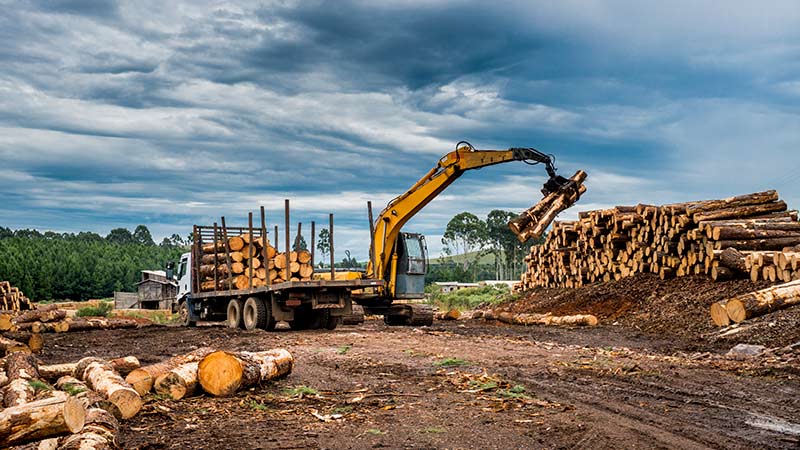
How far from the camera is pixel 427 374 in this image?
34.2 feet

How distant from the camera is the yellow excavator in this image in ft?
68.0

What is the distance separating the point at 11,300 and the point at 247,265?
74.6 feet

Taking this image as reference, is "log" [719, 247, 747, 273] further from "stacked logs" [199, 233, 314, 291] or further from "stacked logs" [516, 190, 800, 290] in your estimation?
"stacked logs" [199, 233, 314, 291]

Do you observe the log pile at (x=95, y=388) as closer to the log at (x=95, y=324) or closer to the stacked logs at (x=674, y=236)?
the stacked logs at (x=674, y=236)

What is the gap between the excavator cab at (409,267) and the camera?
21125 millimetres

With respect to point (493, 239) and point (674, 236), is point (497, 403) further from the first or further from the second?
point (493, 239)

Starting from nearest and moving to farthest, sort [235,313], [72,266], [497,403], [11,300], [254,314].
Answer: [497,403] → [254,314] → [235,313] → [11,300] → [72,266]

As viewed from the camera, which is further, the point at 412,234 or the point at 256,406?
the point at 412,234

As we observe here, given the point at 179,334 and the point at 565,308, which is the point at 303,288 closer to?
the point at 179,334

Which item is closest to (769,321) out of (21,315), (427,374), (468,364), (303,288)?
A: (468,364)

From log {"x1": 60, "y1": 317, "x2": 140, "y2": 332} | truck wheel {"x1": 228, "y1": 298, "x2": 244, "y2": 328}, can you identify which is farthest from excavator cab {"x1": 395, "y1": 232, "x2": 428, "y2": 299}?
log {"x1": 60, "y1": 317, "x2": 140, "y2": 332}

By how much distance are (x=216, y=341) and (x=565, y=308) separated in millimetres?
11006

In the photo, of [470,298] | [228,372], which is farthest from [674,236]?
[228,372]

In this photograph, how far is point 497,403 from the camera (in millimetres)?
8180
